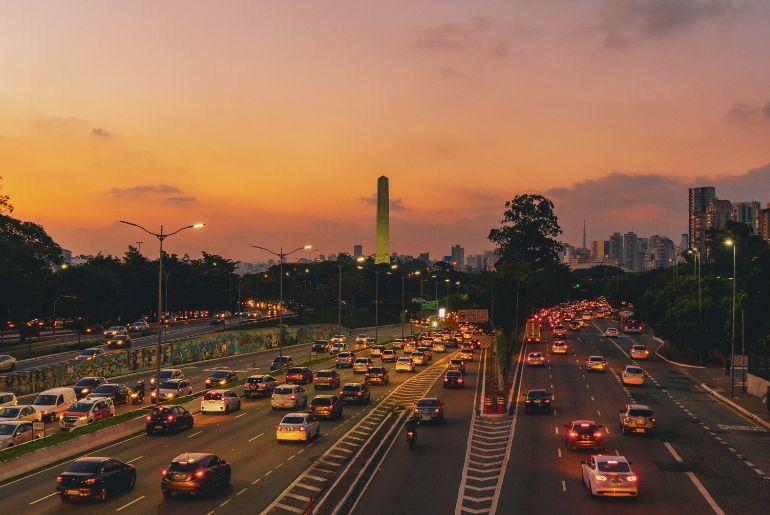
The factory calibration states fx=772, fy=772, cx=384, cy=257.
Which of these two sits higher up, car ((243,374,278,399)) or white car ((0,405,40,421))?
white car ((0,405,40,421))

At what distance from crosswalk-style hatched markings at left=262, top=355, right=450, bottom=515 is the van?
17.3m

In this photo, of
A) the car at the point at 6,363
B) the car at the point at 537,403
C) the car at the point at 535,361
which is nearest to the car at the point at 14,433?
the car at the point at 537,403

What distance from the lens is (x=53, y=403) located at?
44625mm

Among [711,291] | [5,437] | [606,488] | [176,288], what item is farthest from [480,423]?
[176,288]

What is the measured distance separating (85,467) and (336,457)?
11471mm

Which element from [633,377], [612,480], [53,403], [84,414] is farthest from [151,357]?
[612,480]

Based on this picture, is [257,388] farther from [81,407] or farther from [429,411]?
[429,411]

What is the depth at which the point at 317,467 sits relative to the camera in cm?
3155

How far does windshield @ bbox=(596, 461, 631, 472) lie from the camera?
2694 cm

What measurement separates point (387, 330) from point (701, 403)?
98.8 meters

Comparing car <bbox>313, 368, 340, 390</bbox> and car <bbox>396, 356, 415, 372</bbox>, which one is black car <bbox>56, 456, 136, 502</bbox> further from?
car <bbox>396, 356, 415, 372</bbox>

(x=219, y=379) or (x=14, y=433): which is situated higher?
(x=14, y=433)

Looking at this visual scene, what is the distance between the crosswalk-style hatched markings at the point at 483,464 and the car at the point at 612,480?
11.8ft

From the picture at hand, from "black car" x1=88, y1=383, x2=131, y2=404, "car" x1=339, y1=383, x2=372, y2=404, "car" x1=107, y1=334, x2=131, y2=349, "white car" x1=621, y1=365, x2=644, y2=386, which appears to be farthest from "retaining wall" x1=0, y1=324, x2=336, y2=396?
"white car" x1=621, y1=365, x2=644, y2=386
